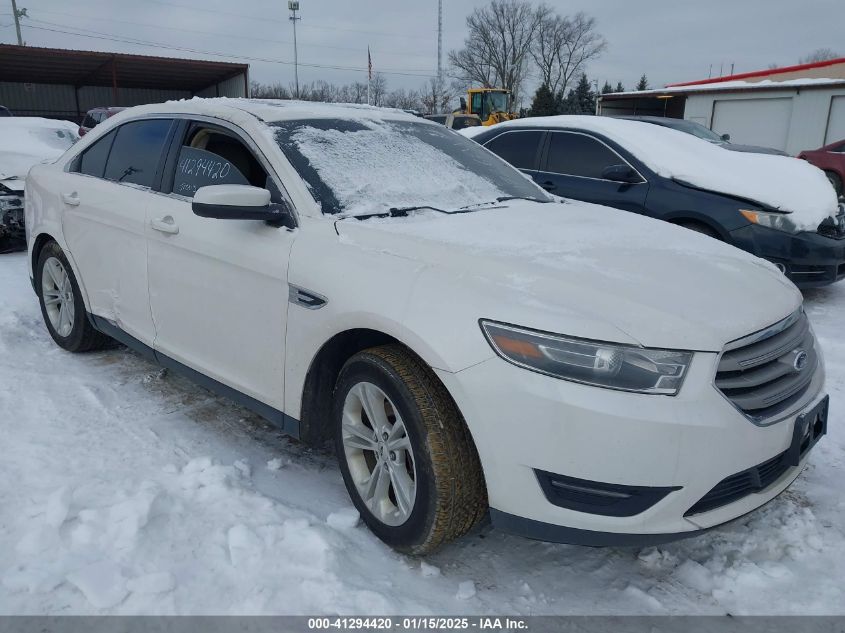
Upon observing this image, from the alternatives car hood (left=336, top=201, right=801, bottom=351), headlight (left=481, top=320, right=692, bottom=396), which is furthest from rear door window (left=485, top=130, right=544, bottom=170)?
headlight (left=481, top=320, right=692, bottom=396)

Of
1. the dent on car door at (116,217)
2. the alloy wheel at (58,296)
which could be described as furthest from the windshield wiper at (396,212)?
the alloy wheel at (58,296)

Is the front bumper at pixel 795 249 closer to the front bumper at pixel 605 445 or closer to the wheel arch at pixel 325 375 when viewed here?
the front bumper at pixel 605 445

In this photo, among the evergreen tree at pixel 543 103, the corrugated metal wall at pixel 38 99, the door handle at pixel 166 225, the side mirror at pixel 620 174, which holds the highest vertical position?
the evergreen tree at pixel 543 103

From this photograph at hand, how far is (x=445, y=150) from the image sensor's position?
3533mm

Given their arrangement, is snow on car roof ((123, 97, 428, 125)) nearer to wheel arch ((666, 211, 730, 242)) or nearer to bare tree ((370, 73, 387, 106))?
wheel arch ((666, 211, 730, 242))

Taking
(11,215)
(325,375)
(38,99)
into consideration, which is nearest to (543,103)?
(38,99)

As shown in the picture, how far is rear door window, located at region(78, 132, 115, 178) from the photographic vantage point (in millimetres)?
3986

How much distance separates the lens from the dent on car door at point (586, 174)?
5980mm

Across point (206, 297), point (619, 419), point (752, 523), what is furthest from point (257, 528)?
point (752, 523)

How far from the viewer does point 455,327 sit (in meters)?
2.09

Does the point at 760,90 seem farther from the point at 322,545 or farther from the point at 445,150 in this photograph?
the point at 322,545

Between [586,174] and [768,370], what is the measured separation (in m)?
4.46

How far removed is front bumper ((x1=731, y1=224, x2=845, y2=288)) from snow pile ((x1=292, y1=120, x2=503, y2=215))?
3019mm

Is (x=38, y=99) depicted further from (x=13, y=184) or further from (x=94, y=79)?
(x=13, y=184)
